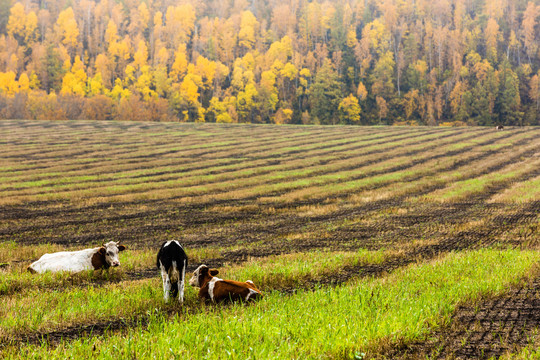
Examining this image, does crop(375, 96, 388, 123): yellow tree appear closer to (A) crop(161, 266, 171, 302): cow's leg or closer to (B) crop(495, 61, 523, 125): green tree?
(B) crop(495, 61, 523, 125): green tree

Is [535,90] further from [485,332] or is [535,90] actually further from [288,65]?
[485,332]

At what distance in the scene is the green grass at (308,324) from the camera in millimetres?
5602

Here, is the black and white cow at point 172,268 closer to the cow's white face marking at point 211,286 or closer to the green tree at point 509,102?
the cow's white face marking at point 211,286

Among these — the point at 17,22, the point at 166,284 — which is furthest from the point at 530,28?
the point at 17,22

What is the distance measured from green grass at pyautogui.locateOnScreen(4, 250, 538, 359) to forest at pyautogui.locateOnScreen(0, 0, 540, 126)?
9972cm

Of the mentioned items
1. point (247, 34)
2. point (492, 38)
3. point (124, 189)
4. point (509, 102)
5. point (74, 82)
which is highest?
point (247, 34)

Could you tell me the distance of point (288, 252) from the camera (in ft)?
45.0

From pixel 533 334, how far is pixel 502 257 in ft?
17.8

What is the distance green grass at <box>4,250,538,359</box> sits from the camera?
5.60m

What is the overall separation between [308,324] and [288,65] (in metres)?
125

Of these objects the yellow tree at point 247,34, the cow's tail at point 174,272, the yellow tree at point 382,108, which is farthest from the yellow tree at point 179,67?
the cow's tail at point 174,272

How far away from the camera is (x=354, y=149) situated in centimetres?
5088

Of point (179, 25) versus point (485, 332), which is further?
point (179, 25)

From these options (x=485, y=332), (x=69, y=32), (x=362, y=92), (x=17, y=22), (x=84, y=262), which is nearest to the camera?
(x=485, y=332)
